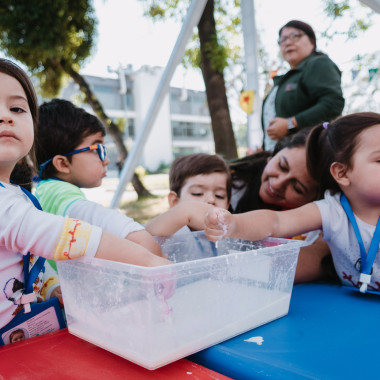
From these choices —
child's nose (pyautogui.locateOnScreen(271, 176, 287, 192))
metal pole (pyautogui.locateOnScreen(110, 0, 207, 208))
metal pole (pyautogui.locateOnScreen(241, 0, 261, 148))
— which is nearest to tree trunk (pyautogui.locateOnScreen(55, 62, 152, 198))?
metal pole (pyautogui.locateOnScreen(110, 0, 207, 208))

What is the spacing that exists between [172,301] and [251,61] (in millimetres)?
2574

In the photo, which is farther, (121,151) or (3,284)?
(121,151)

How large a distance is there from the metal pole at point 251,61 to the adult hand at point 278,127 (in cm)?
90

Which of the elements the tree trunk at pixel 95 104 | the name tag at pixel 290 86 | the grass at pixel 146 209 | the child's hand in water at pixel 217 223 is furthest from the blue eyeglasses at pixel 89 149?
the tree trunk at pixel 95 104

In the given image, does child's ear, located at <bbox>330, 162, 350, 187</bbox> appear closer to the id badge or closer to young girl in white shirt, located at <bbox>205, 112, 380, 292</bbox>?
young girl in white shirt, located at <bbox>205, 112, 380, 292</bbox>

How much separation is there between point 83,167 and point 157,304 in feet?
2.35

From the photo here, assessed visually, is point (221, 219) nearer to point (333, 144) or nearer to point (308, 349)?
point (308, 349)

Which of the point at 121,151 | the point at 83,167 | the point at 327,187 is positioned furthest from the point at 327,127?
the point at 121,151

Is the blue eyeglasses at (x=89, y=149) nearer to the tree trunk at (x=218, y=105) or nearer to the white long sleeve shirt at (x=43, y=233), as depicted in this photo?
the white long sleeve shirt at (x=43, y=233)

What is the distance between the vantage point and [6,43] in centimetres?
434

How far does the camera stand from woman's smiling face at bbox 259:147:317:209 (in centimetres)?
134

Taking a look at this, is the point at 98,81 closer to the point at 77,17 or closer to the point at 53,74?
the point at 53,74

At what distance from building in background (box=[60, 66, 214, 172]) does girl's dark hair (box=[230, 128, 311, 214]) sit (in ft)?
43.2

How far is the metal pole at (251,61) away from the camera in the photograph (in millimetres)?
2756
